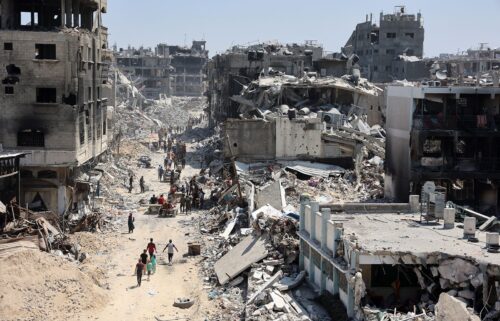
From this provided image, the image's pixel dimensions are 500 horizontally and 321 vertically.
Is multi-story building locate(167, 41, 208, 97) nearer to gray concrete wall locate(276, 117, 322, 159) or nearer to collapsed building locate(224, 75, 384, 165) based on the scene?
collapsed building locate(224, 75, 384, 165)

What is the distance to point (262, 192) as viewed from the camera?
3344 centimetres

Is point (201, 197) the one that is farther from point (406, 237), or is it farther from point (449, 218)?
point (406, 237)

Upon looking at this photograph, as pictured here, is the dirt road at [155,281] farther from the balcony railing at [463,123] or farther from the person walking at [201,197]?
the balcony railing at [463,123]

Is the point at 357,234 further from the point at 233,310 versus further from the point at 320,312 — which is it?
the point at 233,310

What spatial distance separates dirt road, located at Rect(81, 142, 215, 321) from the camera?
23547mm

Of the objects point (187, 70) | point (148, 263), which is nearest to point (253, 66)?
point (148, 263)

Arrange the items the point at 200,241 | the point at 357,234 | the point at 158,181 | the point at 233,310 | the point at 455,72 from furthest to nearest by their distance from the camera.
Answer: the point at 158,181 < the point at 455,72 < the point at 200,241 < the point at 233,310 < the point at 357,234

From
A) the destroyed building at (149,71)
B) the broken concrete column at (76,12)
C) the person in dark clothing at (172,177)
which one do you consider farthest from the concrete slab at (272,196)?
the destroyed building at (149,71)

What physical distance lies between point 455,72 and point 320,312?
26345 mm

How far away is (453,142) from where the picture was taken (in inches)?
1304

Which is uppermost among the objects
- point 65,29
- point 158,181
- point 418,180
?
point 65,29

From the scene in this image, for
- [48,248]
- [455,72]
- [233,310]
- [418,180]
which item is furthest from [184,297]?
[455,72]

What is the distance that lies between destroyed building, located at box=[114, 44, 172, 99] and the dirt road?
80872mm

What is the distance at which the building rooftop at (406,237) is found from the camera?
18688 mm
